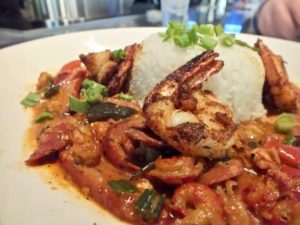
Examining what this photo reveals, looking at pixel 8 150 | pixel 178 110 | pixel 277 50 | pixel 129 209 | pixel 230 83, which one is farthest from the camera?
pixel 277 50

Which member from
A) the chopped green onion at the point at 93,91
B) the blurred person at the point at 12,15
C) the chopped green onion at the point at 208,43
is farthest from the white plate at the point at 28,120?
the blurred person at the point at 12,15

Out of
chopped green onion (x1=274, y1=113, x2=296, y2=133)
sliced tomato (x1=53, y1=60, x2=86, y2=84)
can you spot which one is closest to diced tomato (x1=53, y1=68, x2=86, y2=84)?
sliced tomato (x1=53, y1=60, x2=86, y2=84)

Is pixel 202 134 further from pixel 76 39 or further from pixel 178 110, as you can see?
pixel 76 39

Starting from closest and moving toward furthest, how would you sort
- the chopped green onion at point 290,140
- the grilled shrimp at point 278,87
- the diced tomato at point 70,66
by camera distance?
the chopped green onion at point 290,140 < the grilled shrimp at point 278,87 < the diced tomato at point 70,66

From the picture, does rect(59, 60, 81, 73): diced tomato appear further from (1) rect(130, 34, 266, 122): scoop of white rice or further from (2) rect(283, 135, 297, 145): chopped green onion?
(2) rect(283, 135, 297, 145): chopped green onion

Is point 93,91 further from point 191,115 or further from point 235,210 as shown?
point 235,210

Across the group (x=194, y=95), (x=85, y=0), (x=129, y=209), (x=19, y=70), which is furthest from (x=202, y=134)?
(x=85, y=0)

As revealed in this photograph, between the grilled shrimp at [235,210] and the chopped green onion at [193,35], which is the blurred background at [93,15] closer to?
the chopped green onion at [193,35]
